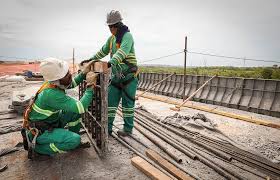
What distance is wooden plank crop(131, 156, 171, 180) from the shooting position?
2.89 m

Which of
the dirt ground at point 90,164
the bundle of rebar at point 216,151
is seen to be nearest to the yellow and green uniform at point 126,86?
the dirt ground at point 90,164

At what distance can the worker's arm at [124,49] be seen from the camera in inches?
150

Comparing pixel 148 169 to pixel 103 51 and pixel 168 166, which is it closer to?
pixel 168 166

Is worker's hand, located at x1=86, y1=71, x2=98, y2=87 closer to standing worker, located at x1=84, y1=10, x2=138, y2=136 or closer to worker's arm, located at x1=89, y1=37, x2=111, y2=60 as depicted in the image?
standing worker, located at x1=84, y1=10, x2=138, y2=136

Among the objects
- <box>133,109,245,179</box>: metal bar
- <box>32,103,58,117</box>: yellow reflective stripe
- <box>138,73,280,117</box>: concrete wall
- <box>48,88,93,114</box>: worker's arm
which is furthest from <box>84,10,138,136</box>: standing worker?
<box>138,73,280,117</box>: concrete wall

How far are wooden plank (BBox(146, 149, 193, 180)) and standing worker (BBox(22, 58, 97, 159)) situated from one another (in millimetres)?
1243

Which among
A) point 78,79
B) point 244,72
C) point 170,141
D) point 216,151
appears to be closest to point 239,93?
point 216,151

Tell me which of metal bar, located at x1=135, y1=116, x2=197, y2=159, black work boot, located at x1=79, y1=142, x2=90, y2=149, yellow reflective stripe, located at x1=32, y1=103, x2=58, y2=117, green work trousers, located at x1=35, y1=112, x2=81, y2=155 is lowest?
metal bar, located at x1=135, y1=116, x2=197, y2=159

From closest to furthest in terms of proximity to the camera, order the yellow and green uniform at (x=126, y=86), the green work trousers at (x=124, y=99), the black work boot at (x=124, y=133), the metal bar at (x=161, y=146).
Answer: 1. the metal bar at (x=161, y=146)
2. the yellow and green uniform at (x=126, y=86)
3. the green work trousers at (x=124, y=99)
4. the black work boot at (x=124, y=133)

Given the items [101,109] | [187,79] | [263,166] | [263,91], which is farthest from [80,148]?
[187,79]

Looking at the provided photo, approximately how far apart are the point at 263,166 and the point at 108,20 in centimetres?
375

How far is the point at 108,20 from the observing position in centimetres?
409

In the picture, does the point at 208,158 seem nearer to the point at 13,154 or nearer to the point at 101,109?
the point at 101,109

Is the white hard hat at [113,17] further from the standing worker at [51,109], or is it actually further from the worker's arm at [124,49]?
the standing worker at [51,109]
